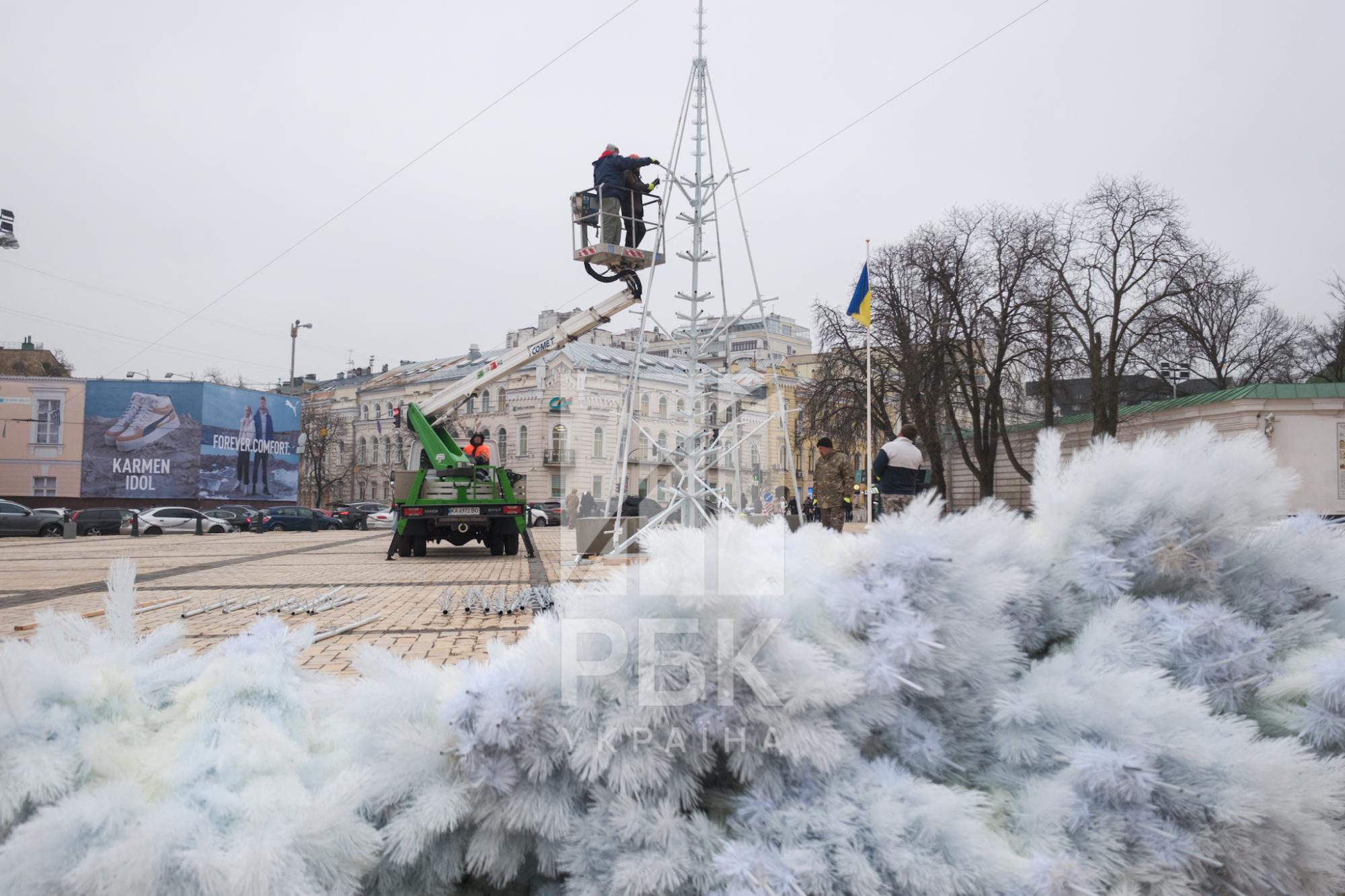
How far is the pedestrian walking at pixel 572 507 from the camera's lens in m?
8.90

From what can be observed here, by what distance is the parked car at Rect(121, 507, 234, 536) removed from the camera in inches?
1452

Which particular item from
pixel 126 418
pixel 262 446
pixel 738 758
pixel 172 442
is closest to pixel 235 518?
pixel 172 442

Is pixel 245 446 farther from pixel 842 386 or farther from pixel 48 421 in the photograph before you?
pixel 842 386

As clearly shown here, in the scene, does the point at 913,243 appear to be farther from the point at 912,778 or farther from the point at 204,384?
the point at 204,384

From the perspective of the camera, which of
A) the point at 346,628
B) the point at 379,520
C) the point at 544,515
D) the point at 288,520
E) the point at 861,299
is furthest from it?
the point at 379,520

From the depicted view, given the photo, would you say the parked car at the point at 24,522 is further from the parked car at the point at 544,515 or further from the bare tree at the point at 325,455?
the bare tree at the point at 325,455

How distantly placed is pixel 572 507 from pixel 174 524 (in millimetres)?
35001

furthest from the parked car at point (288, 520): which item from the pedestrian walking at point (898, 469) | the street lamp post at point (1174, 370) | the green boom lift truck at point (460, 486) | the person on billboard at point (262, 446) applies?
the pedestrian walking at point (898, 469)

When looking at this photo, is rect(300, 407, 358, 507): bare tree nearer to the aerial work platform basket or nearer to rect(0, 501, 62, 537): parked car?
rect(0, 501, 62, 537): parked car

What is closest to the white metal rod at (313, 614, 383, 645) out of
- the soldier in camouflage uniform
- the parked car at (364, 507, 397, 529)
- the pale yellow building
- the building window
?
the soldier in camouflage uniform

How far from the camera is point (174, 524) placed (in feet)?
126

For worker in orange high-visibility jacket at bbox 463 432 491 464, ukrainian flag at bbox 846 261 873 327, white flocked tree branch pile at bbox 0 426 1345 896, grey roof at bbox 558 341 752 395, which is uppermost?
ukrainian flag at bbox 846 261 873 327

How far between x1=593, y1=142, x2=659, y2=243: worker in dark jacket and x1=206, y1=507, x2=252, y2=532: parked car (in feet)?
121

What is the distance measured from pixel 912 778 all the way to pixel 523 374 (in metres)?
17.1
